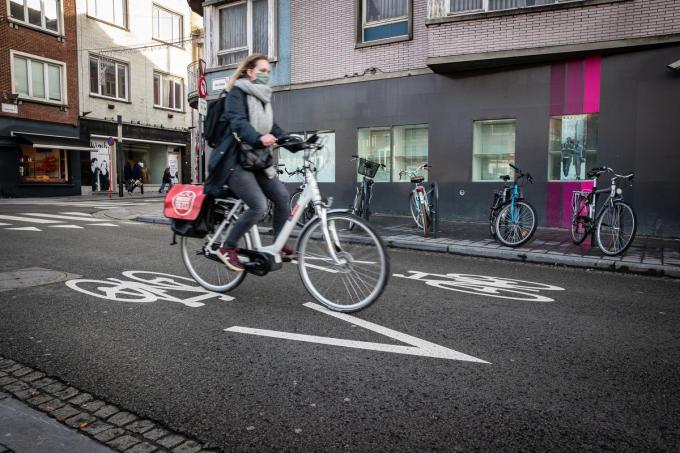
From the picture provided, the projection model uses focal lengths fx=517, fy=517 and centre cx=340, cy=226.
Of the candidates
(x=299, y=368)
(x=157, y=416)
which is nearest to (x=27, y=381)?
(x=157, y=416)

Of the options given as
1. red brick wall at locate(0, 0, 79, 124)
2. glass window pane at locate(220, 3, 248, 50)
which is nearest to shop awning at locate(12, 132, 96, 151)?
red brick wall at locate(0, 0, 79, 124)

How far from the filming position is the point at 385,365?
321 centimetres

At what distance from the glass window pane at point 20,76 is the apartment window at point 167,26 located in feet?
29.5

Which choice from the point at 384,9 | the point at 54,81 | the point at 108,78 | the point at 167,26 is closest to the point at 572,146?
the point at 384,9

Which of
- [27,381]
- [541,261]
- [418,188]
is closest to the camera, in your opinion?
[27,381]

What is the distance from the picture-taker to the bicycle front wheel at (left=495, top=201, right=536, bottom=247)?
8.37m

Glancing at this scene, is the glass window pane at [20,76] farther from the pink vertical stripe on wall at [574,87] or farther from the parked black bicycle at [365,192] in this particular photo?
the pink vertical stripe on wall at [574,87]

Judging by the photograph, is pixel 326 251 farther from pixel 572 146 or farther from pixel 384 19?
pixel 384 19

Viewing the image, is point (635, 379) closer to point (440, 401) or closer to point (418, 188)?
point (440, 401)

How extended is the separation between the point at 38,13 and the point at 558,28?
25.8 m

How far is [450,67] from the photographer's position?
1226cm

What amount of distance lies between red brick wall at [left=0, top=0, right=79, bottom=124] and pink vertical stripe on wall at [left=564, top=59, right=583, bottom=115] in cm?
2470

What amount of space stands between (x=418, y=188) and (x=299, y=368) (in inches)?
288

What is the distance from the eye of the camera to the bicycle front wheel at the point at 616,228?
7656 millimetres
